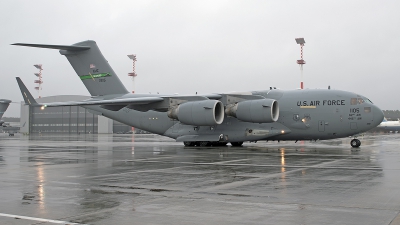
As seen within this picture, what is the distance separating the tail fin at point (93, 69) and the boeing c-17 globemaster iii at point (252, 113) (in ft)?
0.21

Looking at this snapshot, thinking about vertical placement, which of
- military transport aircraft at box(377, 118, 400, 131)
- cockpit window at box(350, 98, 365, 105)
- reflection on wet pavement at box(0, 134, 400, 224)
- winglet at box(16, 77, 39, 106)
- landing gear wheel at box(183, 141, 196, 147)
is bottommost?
reflection on wet pavement at box(0, 134, 400, 224)

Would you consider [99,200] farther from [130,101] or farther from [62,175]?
[130,101]

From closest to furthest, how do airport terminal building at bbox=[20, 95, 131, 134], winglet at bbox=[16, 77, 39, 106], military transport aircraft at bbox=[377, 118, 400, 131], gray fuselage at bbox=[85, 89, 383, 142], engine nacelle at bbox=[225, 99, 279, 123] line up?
1. gray fuselage at bbox=[85, 89, 383, 142]
2. engine nacelle at bbox=[225, 99, 279, 123]
3. winglet at bbox=[16, 77, 39, 106]
4. military transport aircraft at bbox=[377, 118, 400, 131]
5. airport terminal building at bbox=[20, 95, 131, 134]

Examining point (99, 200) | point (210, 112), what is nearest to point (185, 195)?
point (99, 200)

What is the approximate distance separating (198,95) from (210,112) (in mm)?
2322

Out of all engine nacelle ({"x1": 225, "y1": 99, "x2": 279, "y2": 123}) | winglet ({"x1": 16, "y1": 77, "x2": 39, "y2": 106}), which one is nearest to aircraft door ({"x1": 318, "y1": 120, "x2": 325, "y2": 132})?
engine nacelle ({"x1": 225, "y1": 99, "x2": 279, "y2": 123})

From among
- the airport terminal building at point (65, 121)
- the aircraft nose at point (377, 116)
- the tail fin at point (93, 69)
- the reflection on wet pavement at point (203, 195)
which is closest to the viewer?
the reflection on wet pavement at point (203, 195)

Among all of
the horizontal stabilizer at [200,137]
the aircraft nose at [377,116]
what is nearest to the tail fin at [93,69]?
the horizontal stabilizer at [200,137]

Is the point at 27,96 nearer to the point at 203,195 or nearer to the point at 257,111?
the point at 257,111

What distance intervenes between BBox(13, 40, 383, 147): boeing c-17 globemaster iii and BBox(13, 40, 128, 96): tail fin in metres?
0.07

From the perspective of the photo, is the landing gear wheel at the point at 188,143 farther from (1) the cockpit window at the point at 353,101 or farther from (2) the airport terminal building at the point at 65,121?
(2) the airport terminal building at the point at 65,121

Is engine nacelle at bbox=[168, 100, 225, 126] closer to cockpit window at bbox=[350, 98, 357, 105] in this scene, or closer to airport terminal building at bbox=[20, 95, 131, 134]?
cockpit window at bbox=[350, 98, 357, 105]

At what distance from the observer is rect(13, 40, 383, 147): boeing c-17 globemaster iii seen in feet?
75.8

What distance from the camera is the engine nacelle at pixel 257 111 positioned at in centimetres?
2305
